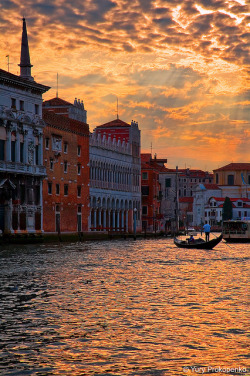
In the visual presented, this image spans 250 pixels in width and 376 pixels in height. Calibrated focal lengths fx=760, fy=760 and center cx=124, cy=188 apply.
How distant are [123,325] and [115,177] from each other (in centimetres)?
8166

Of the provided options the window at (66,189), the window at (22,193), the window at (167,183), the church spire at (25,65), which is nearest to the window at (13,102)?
the church spire at (25,65)

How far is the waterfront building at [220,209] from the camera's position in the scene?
184 meters

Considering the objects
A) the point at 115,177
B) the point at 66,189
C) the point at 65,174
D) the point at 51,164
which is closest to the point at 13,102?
the point at 51,164

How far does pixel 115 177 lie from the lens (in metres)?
95.6

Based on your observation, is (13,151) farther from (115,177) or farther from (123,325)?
(123,325)

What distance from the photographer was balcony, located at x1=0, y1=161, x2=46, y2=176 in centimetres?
5666

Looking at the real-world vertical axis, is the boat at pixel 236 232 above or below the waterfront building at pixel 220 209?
below

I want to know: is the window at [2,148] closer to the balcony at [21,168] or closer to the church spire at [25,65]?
the balcony at [21,168]

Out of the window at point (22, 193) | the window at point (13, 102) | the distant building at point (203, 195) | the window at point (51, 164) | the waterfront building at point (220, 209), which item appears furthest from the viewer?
the distant building at point (203, 195)

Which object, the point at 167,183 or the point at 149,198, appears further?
the point at 167,183

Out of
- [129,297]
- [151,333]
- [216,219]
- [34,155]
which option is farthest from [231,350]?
[216,219]

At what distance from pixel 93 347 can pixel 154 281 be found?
11.2 meters

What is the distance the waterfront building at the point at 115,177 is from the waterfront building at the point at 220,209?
81480 mm

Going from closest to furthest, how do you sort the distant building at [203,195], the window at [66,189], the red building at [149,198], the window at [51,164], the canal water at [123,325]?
1. the canal water at [123,325]
2. the window at [51,164]
3. the window at [66,189]
4. the red building at [149,198]
5. the distant building at [203,195]
